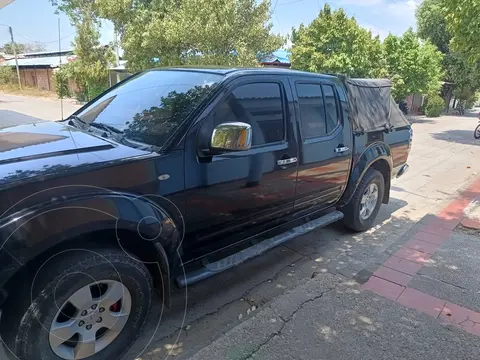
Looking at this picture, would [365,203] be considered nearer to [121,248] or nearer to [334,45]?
[121,248]

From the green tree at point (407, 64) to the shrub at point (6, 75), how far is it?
106 ft

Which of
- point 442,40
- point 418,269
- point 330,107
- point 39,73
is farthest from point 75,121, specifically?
point 39,73

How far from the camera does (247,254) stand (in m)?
2.96

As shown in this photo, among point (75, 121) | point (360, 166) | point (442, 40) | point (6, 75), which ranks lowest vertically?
point (360, 166)

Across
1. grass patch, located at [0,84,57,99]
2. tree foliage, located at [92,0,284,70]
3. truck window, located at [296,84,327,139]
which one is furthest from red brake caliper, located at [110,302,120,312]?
grass patch, located at [0,84,57,99]

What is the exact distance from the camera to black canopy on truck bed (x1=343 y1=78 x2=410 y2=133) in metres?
4.06

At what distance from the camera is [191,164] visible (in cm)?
244

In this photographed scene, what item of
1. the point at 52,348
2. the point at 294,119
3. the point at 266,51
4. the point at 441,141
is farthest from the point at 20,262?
the point at 441,141

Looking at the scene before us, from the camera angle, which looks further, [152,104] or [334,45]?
[334,45]

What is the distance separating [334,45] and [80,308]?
14.3 metres

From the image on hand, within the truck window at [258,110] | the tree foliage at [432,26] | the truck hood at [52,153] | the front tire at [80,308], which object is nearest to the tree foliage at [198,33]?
the truck window at [258,110]

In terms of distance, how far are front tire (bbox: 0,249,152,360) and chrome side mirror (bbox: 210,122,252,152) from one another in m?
0.91

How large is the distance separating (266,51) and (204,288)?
1099 centimetres

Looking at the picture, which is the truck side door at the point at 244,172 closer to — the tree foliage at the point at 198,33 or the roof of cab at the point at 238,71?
the roof of cab at the point at 238,71
